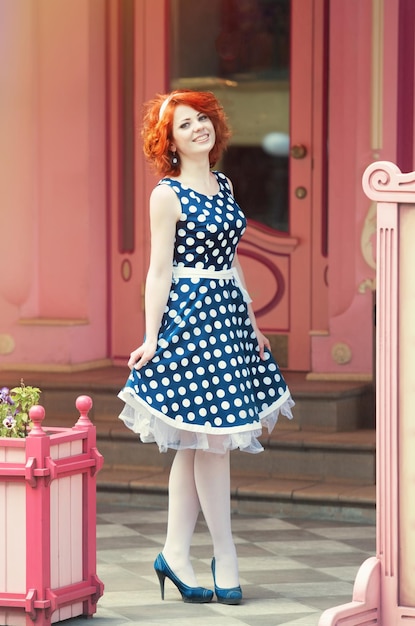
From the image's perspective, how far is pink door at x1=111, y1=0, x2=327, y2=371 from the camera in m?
8.15

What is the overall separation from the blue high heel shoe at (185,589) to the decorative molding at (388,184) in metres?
1.54

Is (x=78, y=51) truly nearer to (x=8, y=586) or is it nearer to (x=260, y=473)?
(x=260, y=473)

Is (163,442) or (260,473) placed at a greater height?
(163,442)

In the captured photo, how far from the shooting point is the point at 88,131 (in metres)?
8.33

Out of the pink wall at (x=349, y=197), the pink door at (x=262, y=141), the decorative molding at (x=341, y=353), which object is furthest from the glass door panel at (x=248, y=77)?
the decorative molding at (x=341, y=353)

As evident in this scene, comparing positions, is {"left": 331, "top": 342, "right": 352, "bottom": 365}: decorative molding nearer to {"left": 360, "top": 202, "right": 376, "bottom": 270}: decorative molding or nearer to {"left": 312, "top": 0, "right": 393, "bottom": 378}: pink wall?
{"left": 312, "top": 0, "right": 393, "bottom": 378}: pink wall

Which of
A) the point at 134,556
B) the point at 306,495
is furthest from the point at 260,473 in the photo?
the point at 134,556

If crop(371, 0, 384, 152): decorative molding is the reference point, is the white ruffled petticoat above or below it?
below

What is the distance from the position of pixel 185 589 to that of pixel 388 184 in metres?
1.62

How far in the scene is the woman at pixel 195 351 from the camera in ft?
16.4

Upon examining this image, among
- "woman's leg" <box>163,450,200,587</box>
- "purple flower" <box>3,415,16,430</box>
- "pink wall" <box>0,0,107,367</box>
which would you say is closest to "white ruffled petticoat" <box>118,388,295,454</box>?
"woman's leg" <box>163,450,200,587</box>

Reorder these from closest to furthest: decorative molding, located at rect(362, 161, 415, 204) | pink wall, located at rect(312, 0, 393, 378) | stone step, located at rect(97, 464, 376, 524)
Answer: decorative molding, located at rect(362, 161, 415, 204), stone step, located at rect(97, 464, 376, 524), pink wall, located at rect(312, 0, 393, 378)

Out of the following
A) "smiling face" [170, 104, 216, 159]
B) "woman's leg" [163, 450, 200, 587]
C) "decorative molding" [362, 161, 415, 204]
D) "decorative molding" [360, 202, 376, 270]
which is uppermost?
"smiling face" [170, 104, 216, 159]

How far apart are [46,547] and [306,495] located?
87.6 inches
